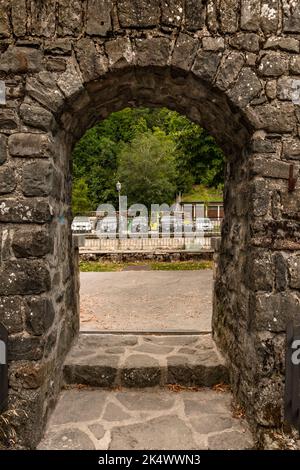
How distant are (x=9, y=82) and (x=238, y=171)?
6.95ft

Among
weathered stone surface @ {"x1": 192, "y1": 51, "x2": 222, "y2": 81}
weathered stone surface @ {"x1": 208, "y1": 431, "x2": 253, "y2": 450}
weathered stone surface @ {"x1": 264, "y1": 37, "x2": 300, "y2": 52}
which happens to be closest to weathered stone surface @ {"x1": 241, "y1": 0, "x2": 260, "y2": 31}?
weathered stone surface @ {"x1": 264, "y1": 37, "x2": 300, "y2": 52}

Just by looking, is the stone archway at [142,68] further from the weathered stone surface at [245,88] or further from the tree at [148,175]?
the tree at [148,175]

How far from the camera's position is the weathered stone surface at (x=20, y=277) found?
8.42ft

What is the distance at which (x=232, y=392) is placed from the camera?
321 cm

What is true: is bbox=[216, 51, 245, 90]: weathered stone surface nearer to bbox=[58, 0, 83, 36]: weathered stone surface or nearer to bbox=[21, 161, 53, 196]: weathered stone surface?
bbox=[58, 0, 83, 36]: weathered stone surface

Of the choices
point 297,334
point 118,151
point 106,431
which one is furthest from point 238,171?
point 118,151

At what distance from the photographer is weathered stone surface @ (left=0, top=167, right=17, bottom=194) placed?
2.56 metres

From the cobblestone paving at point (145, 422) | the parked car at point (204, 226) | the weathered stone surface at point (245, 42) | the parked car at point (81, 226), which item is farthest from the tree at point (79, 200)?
the weathered stone surface at point (245, 42)

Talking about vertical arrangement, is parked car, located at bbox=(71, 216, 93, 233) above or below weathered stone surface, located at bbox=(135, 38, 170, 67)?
below

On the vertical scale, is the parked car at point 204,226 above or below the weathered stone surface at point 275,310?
above

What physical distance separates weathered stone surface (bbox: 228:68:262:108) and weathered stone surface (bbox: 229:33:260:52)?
17 centimetres

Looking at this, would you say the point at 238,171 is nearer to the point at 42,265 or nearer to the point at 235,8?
the point at 235,8

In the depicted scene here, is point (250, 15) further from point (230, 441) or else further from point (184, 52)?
point (230, 441)

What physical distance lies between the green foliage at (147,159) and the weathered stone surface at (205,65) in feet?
12.8
